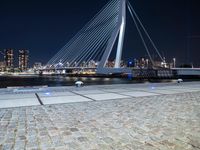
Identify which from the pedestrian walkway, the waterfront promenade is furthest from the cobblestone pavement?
the pedestrian walkway

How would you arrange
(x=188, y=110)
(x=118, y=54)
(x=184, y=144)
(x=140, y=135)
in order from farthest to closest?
1. (x=118, y=54)
2. (x=188, y=110)
3. (x=140, y=135)
4. (x=184, y=144)

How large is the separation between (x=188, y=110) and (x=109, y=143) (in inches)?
117

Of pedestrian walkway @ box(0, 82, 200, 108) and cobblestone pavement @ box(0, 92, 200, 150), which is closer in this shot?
cobblestone pavement @ box(0, 92, 200, 150)

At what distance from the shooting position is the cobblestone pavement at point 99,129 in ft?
9.90

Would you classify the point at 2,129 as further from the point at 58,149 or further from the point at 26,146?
the point at 58,149

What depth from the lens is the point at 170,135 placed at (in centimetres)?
342

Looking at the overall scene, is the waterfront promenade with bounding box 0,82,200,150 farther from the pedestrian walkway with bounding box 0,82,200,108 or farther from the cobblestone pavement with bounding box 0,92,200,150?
the pedestrian walkway with bounding box 0,82,200,108

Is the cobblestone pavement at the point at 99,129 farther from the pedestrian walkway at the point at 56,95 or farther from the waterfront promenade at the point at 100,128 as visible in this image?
the pedestrian walkway at the point at 56,95

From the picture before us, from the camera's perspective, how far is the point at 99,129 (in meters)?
3.68

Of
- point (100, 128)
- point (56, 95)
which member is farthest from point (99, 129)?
point (56, 95)

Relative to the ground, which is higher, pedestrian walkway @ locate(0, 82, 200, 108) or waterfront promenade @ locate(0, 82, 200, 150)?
pedestrian walkway @ locate(0, 82, 200, 108)

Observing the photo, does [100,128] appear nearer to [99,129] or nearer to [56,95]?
[99,129]

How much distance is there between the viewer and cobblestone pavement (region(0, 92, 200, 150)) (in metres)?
3.02

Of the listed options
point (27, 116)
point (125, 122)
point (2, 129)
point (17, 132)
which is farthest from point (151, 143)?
point (27, 116)
